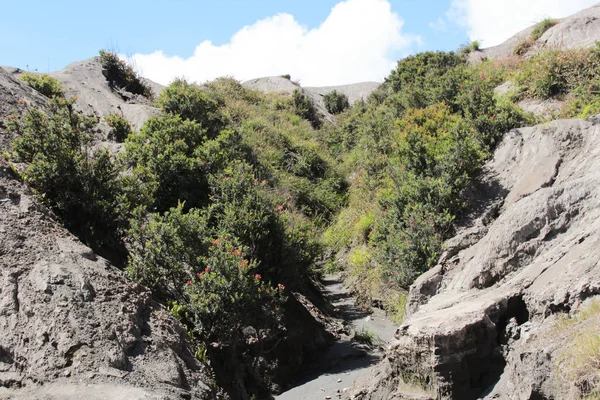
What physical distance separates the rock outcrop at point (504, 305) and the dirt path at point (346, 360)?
1.33m

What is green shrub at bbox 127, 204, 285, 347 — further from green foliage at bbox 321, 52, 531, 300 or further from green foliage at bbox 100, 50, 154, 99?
green foliage at bbox 100, 50, 154, 99

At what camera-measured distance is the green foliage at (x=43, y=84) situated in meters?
18.7

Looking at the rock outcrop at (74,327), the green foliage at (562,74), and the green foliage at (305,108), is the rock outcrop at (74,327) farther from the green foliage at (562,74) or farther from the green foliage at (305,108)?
the green foliage at (305,108)

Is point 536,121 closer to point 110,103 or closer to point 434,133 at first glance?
point 434,133

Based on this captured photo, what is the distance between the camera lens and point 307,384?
10.4 m

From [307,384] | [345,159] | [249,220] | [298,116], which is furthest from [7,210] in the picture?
[298,116]

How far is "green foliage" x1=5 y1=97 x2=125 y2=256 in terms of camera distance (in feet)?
31.0

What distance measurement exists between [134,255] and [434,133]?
9.98m

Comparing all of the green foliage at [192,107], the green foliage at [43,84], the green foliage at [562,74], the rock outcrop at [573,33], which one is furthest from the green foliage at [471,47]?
the green foliage at [43,84]

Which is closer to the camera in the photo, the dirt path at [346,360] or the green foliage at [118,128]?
the dirt path at [346,360]

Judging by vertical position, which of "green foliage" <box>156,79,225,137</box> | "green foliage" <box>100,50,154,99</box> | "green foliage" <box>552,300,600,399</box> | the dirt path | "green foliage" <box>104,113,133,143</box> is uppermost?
"green foliage" <box>100,50,154,99</box>

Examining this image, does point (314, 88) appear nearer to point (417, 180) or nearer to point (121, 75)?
point (121, 75)

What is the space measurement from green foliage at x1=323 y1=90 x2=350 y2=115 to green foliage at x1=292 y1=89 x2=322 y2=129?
4541 mm

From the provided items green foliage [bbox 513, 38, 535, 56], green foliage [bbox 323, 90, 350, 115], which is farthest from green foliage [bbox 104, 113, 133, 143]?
green foliage [bbox 323, 90, 350, 115]
